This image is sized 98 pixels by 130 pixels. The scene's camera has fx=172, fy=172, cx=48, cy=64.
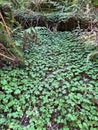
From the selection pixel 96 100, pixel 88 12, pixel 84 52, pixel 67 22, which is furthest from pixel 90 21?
pixel 96 100

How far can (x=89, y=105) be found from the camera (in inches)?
89.8

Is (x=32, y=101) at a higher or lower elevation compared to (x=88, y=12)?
lower

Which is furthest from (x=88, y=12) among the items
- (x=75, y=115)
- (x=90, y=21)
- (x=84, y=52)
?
(x=75, y=115)

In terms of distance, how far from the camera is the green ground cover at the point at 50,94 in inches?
83.1

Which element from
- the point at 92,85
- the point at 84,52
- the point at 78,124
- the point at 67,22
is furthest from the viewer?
the point at 67,22

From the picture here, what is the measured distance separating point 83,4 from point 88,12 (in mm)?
723

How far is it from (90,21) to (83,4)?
38.3 inches

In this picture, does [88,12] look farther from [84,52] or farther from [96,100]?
[96,100]

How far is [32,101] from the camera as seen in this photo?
7.72 feet

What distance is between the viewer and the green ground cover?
6.93 feet

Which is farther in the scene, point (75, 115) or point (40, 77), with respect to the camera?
point (40, 77)

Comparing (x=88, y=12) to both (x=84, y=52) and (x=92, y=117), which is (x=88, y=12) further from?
(x=92, y=117)

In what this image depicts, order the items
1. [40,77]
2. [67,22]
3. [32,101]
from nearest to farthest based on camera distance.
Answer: [32,101] → [40,77] → [67,22]

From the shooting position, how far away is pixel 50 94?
2418 millimetres
